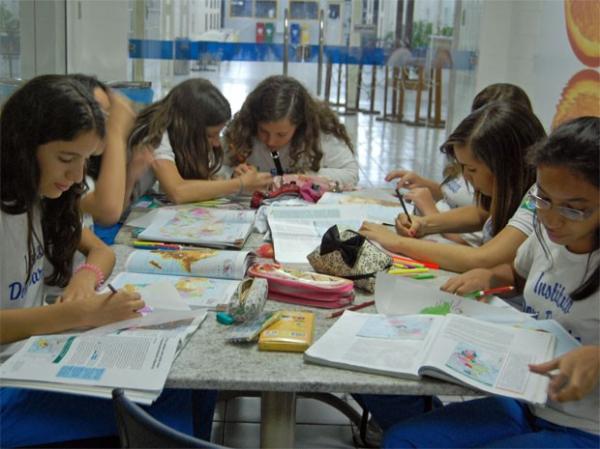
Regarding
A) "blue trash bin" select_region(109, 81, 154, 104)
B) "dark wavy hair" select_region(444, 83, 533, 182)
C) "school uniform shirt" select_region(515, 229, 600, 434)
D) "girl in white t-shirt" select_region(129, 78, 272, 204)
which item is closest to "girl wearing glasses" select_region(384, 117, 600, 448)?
"school uniform shirt" select_region(515, 229, 600, 434)

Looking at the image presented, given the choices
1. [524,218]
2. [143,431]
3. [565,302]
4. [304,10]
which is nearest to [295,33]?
[304,10]

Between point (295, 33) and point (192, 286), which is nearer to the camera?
point (192, 286)

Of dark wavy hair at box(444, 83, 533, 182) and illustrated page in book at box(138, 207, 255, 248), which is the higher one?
dark wavy hair at box(444, 83, 533, 182)

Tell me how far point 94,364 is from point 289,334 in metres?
0.37

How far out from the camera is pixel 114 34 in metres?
5.23

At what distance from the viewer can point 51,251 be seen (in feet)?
6.20

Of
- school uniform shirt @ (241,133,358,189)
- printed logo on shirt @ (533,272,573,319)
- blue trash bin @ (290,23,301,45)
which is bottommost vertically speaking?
printed logo on shirt @ (533,272,573,319)

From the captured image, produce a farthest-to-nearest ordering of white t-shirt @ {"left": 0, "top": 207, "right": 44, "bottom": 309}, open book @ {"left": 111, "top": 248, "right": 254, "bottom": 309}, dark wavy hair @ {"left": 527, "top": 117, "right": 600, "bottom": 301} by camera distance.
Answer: open book @ {"left": 111, "top": 248, "right": 254, "bottom": 309}
white t-shirt @ {"left": 0, "top": 207, "right": 44, "bottom": 309}
dark wavy hair @ {"left": 527, "top": 117, "right": 600, "bottom": 301}

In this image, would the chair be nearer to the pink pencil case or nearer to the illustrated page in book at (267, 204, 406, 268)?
the pink pencil case

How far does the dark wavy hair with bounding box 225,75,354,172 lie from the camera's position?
315 centimetres

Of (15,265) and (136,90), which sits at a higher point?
(136,90)

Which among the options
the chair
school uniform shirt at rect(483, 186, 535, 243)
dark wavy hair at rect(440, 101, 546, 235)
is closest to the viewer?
the chair

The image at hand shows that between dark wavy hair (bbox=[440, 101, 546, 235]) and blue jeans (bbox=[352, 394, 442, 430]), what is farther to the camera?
dark wavy hair (bbox=[440, 101, 546, 235])

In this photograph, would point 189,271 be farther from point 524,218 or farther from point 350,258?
point 524,218
